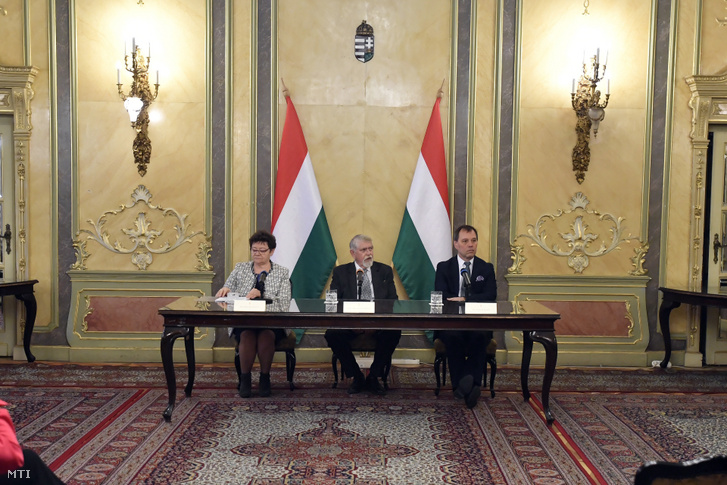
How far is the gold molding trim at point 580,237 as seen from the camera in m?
6.18

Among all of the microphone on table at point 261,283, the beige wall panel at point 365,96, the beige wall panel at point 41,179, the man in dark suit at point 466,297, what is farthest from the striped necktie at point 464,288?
the beige wall panel at point 41,179

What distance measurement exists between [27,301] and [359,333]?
2950 mm

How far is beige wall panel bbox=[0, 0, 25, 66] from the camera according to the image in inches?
237

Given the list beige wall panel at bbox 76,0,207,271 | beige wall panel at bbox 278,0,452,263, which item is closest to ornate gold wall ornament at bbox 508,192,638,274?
beige wall panel at bbox 278,0,452,263

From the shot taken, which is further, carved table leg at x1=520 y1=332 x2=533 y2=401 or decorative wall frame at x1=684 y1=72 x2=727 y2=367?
decorative wall frame at x1=684 y1=72 x2=727 y2=367

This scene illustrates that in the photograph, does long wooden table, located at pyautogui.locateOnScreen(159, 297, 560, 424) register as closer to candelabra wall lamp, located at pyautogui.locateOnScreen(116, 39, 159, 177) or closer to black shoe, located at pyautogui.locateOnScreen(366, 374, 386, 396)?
black shoe, located at pyautogui.locateOnScreen(366, 374, 386, 396)

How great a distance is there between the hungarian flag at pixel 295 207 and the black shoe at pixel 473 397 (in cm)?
202

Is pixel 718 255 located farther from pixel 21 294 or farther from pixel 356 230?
pixel 21 294

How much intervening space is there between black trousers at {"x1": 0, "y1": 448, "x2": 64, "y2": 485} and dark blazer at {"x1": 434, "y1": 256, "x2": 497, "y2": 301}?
340 centimetres

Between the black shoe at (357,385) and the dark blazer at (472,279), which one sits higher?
the dark blazer at (472,279)

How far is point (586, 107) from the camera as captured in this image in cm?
598

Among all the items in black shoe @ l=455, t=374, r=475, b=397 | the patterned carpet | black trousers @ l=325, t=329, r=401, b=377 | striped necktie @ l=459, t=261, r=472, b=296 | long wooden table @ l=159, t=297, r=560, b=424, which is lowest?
the patterned carpet

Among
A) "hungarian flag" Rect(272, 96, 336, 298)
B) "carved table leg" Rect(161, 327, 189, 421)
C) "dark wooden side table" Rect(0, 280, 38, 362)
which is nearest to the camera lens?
"carved table leg" Rect(161, 327, 189, 421)

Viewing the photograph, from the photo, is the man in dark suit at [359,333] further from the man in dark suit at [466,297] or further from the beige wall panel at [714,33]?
the beige wall panel at [714,33]
